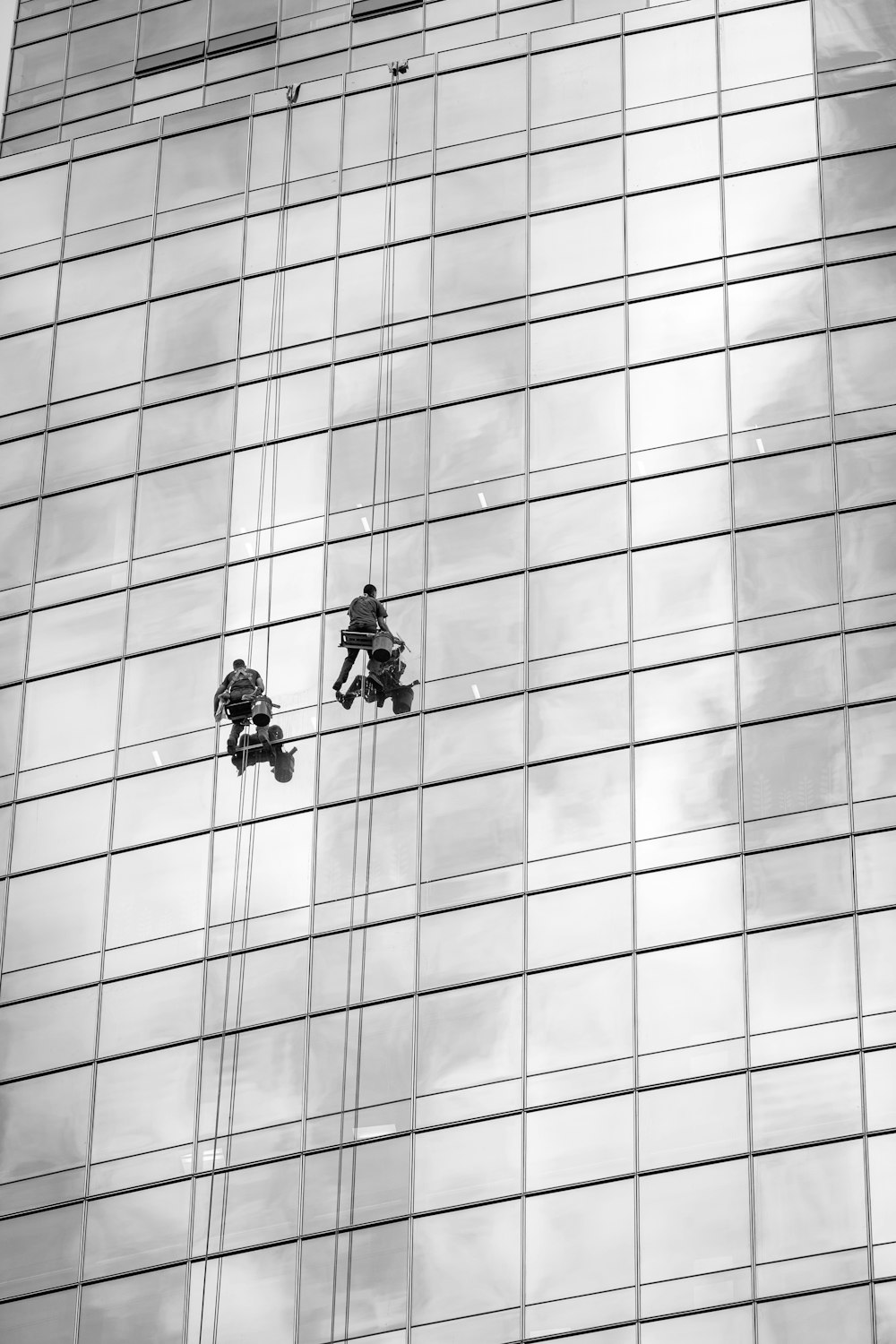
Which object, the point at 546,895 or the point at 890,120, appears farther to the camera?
the point at 890,120

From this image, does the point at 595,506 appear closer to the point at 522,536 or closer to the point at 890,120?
the point at 522,536

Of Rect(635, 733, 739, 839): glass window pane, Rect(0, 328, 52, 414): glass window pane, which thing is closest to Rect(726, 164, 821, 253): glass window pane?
Rect(635, 733, 739, 839): glass window pane

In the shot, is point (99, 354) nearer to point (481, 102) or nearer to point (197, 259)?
point (197, 259)

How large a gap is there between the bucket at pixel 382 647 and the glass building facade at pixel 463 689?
75.7 inches

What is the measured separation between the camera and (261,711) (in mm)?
43531

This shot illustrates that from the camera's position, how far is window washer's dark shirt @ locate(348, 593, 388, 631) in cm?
4297

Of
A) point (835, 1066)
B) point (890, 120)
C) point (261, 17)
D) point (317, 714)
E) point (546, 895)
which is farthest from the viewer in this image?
point (261, 17)

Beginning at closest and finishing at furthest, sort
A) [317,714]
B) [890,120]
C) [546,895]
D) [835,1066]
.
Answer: [835,1066]
[546,895]
[317,714]
[890,120]

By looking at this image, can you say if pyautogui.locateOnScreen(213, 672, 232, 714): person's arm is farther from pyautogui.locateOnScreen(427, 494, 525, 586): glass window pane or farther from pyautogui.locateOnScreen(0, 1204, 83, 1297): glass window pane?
pyautogui.locateOnScreen(0, 1204, 83, 1297): glass window pane

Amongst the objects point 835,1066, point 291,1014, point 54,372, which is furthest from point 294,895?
point 54,372

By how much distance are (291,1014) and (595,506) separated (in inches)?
428

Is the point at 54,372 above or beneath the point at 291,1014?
above

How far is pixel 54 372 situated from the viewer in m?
52.2

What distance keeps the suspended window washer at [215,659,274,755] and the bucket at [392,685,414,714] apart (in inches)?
92.7
